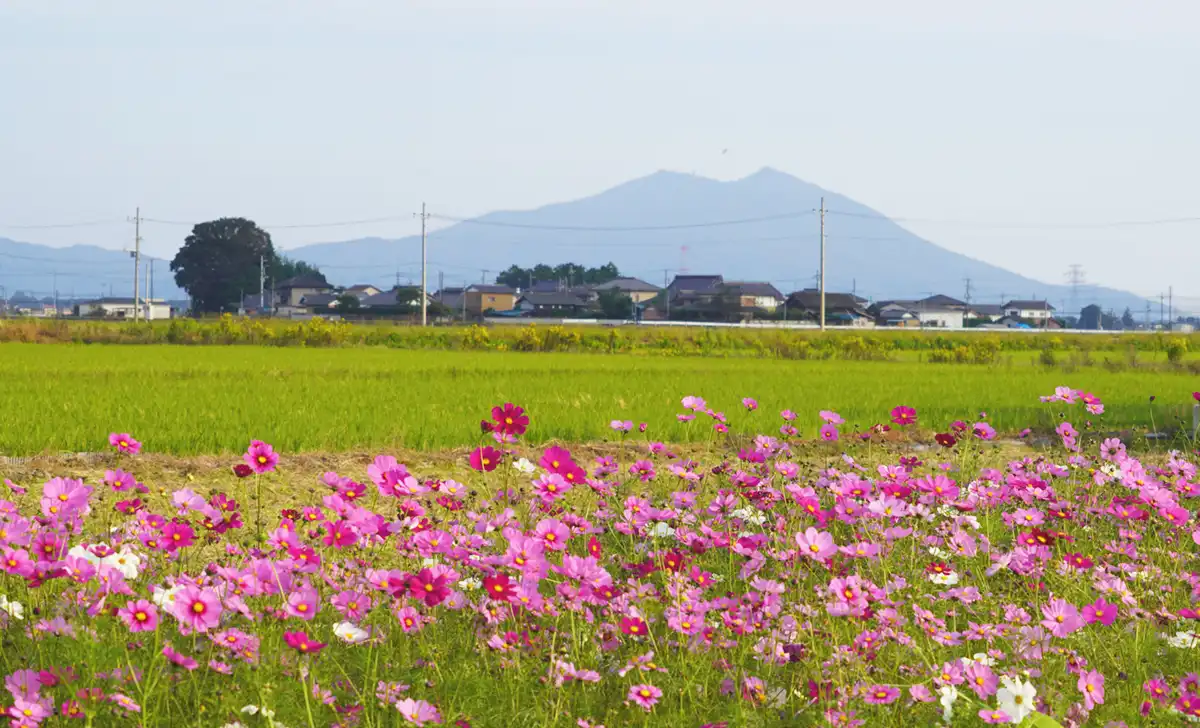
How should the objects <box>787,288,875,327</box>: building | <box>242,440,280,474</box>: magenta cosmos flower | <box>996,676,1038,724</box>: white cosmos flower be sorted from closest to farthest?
1. <box>996,676,1038,724</box>: white cosmos flower
2. <box>242,440,280,474</box>: magenta cosmos flower
3. <box>787,288,875,327</box>: building

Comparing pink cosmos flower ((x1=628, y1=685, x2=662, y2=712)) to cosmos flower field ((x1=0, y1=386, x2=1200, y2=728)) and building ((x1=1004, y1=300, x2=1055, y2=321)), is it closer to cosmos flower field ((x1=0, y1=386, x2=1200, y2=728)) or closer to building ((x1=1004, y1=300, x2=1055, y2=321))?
cosmos flower field ((x1=0, y1=386, x2=1200, y2=728))

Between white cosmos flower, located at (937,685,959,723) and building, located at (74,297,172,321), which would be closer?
white cosmos flower, located at (937,685,959,723)

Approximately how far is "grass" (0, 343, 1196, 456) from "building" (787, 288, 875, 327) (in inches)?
2205

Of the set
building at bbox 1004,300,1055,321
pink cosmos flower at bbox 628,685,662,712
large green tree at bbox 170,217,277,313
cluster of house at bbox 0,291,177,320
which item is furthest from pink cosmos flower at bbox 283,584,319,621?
building at bbox 1004,300,1055,321

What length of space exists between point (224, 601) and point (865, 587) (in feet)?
6.03

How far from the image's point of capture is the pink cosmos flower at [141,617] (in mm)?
2494

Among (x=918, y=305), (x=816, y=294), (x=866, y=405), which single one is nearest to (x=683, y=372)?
(x=866, y=405)

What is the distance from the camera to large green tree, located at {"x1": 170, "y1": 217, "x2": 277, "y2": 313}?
98438 mm

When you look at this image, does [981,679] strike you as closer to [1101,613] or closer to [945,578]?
[1101,613]

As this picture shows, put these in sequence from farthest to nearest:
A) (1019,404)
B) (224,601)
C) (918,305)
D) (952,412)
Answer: (918,305) → (1019,404) → (952,412) → (224,601)

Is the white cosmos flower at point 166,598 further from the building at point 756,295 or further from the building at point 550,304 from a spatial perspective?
the building at point 550,304

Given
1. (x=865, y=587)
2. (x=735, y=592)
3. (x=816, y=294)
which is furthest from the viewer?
(x=816, y=294)

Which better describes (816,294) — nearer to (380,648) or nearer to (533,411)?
(533,411)

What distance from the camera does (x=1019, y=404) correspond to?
1595 cm
